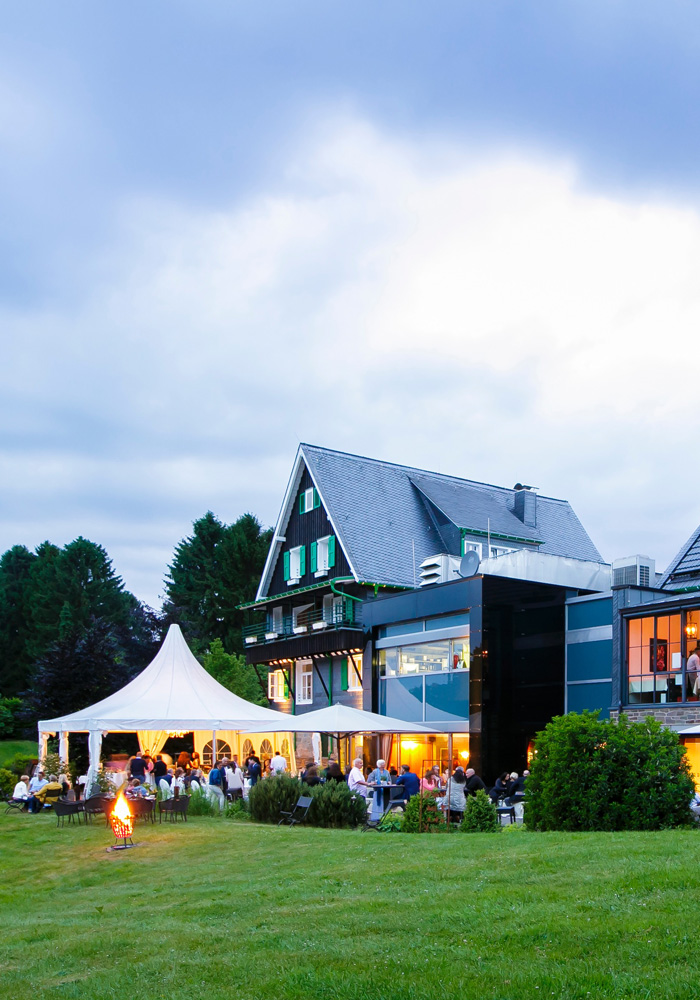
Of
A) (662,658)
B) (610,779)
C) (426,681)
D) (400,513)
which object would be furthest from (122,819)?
(400,513)

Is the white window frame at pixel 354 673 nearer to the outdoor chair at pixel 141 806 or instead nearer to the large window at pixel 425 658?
the large window at pixel 425 658

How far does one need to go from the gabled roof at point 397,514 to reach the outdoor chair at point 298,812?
45.5 ft

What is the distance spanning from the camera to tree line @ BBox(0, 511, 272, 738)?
4597cm

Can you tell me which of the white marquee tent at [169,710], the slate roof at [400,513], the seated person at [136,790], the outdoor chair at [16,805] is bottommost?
the outdoor chair at [16,805]

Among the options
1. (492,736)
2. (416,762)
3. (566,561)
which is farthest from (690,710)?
(416,762)

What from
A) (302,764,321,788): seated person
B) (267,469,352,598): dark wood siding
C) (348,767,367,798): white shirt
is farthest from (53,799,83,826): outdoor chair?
(267,469,352,598): dark wood siding

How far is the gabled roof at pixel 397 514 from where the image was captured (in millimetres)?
36000

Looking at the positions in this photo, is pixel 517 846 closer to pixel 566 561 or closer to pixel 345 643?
pixel 566 561

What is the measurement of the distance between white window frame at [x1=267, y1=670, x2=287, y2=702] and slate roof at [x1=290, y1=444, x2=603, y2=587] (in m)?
6.41

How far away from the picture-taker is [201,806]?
23.4 meters

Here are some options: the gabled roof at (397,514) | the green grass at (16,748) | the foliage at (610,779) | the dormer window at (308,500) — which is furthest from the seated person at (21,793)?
the green grass at (16,748)

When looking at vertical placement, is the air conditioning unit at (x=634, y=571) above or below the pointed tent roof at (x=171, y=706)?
above

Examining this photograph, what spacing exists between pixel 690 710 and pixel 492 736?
6156mm

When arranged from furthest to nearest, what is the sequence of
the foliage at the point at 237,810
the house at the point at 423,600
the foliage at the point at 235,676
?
the foliage at the point at 235,676 < the house at the point at 423,600 < the foliage at the point at 237,810
